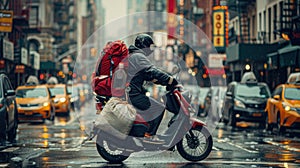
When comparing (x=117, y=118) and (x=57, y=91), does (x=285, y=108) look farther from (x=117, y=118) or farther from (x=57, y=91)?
(x=57, y=91)

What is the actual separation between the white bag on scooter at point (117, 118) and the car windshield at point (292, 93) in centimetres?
1203

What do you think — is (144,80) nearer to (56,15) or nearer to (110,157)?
(110,157)

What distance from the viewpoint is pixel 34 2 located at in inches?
3142

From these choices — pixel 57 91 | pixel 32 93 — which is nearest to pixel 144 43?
pixel 32 93

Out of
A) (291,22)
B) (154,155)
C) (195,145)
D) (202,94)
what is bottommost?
(154,155)

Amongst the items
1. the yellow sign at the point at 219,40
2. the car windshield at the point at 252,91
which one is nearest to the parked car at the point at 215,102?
the car windshield at the point at 252,91

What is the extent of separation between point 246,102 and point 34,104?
8736mm

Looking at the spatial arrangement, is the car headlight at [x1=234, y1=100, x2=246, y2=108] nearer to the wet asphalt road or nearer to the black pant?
the wet asphalt road

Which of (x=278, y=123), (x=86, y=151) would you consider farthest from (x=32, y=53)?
(x=86, y=151)

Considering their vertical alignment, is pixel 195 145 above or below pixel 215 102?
below

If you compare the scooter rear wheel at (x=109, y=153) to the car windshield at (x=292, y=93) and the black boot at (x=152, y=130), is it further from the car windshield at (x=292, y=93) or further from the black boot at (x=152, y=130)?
the car windshield at (x=292, y=93)

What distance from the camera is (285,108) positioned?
22.4 metres

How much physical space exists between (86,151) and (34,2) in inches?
2625

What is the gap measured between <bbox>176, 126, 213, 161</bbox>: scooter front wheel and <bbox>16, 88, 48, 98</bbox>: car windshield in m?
18.7
